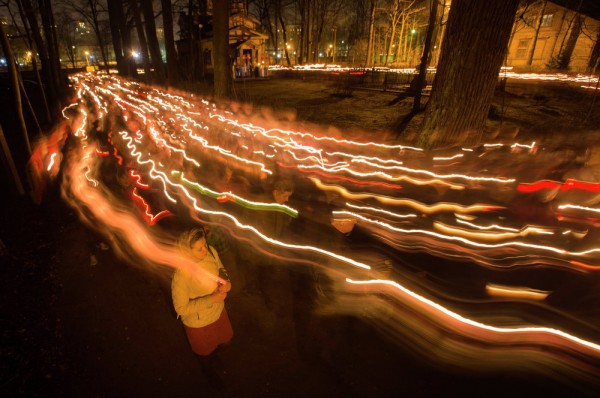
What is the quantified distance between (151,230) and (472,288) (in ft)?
17.8

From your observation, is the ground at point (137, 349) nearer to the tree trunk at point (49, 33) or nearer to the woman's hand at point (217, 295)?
the woman's hand at point (217, 295)

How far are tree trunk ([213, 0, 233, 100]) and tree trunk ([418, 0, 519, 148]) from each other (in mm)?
11699

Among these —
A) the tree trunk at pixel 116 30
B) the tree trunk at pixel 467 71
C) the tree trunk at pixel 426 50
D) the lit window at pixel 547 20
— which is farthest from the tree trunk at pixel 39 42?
the lit window at pixel 547 20

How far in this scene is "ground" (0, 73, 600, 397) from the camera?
331 cm

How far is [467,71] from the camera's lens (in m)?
5.77

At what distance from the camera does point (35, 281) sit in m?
4.88

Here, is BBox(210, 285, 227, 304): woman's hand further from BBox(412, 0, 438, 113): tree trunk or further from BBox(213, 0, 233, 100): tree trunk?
BBox(213, 0, 233, 100): tree trunk

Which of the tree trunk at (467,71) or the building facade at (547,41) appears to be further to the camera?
the building facade at (547,41)

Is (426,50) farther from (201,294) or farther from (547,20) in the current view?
(547,20)

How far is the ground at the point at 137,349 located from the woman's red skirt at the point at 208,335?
1.32 feet

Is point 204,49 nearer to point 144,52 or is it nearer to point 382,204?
point 144,52

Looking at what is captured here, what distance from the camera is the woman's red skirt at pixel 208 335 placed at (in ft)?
10.6

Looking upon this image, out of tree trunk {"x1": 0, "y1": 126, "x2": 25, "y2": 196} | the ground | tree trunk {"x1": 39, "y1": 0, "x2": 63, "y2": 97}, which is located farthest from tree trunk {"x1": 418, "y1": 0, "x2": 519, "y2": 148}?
tree trunk {"x1": 39, "y1": 0, "x2": 63, "y2": 97}

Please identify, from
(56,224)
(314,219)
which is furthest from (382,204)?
(56,224)
